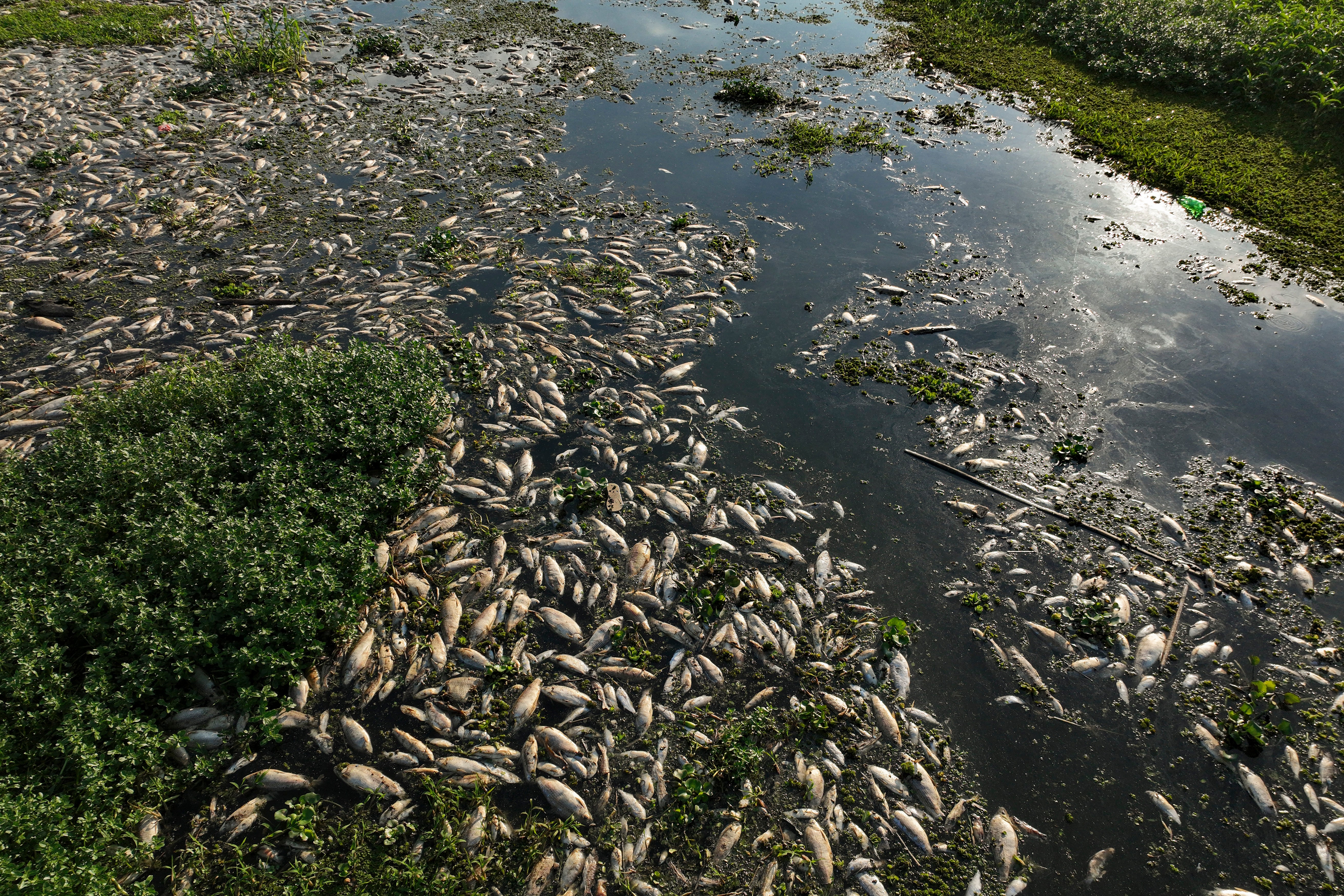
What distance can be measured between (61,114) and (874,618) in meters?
16.6

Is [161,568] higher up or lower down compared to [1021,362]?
lower down

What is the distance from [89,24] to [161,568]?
17590 mm

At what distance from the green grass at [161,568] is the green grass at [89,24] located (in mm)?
13996

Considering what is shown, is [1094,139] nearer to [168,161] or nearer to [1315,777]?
[1315,777]

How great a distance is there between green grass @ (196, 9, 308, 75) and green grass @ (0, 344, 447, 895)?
435 inches

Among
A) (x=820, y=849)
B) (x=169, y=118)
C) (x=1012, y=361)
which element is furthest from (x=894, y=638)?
(x=169, y=118)

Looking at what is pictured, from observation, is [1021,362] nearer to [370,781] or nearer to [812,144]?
[812,144]

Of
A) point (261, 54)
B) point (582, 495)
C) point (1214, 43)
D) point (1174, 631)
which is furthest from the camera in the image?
point (1214, 43)

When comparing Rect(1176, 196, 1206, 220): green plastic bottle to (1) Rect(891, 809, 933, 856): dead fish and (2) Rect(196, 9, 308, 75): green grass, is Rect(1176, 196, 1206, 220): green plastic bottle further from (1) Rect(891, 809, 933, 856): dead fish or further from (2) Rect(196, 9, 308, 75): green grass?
(2) Rect(196, 9, 308, 75): green grass

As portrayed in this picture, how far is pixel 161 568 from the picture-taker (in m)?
5.05

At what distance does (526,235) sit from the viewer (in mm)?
10070

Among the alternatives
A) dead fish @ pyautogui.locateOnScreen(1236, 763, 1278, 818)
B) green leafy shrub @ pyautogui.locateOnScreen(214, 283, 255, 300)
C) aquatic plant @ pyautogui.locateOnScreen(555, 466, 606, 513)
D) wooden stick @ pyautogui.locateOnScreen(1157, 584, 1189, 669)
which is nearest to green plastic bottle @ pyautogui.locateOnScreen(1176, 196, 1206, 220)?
wooden stick @ pyautogui.locateOnScreen(1157, 584, 1189, 669)

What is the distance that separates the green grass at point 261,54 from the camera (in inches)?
545

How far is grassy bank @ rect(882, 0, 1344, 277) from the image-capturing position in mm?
10789
